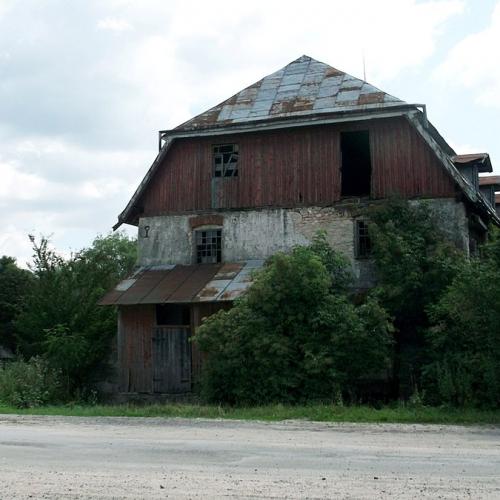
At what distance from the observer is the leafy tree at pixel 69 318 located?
21641 mm

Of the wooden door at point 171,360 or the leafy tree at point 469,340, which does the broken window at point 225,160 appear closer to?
the wooden door at point 171,360

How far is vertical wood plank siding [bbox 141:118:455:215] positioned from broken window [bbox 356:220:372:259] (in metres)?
0.91

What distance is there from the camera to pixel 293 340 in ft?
55.6

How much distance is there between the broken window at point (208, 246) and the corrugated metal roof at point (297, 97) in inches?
128

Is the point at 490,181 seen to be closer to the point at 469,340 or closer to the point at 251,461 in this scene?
the point at 469,340

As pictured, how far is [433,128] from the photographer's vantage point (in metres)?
22.6

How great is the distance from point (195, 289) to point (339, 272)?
403 centimetres

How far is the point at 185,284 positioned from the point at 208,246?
2.15 m

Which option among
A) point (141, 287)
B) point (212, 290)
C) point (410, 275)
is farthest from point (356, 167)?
point (141, 287)

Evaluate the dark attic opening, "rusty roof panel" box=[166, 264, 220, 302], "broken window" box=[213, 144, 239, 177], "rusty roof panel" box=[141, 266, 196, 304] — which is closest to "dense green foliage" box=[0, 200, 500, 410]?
"rusty roof panel" box=[166, 264, 220, 302]

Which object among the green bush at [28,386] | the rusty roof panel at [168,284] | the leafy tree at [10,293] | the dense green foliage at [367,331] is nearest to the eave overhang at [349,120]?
the dense green foliage at [367,331]

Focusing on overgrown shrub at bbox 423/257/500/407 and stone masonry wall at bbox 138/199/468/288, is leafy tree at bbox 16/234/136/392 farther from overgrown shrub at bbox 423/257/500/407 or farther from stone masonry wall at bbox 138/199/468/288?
overgrown shrub at bbox 423/257/500/407

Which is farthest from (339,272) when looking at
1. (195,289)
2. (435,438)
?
(435,438)

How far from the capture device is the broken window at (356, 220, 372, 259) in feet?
66.7
